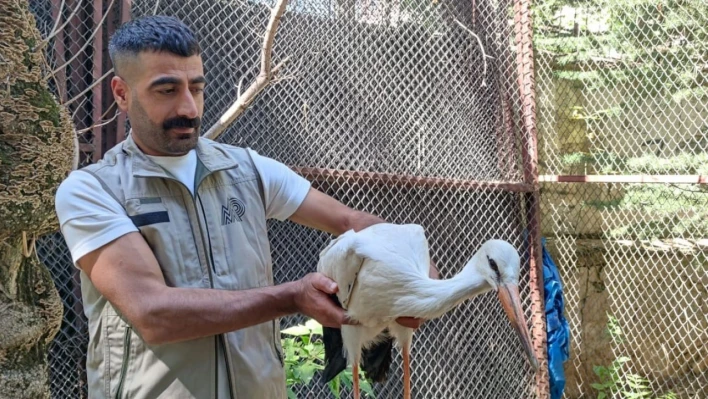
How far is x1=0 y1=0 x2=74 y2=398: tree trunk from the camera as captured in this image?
8.95ft

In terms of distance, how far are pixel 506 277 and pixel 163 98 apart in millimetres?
1478

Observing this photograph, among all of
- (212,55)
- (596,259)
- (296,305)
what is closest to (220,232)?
(296,305)

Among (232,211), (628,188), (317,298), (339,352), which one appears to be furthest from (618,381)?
(232,211)

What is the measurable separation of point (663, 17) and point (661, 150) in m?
1.30

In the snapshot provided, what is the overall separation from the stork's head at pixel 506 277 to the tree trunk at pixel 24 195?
1.78 m

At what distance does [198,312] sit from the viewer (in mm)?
2164

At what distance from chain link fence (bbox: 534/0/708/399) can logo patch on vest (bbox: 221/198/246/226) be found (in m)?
4.15

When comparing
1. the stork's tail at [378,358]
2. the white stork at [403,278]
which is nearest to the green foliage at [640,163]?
the stork's tail at [378,358]

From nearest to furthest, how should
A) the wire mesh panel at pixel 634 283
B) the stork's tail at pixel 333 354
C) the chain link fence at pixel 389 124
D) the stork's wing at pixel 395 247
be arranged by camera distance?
the stork's wing at pixel 395 247, the stork's tail at pixel 333 354, the chain link fence at pixel 389 124, the wire mesh panel at pixel 634 283

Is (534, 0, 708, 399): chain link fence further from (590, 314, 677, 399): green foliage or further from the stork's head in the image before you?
the stork's head

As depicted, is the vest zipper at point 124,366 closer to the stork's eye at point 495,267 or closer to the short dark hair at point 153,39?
the short dark hair at point 153,39

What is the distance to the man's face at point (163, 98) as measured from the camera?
239 centimetres

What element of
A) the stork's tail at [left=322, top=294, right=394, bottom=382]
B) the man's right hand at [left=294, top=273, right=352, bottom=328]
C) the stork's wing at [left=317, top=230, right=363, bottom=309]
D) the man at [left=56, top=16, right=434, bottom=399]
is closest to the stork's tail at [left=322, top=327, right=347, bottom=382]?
the stork's tail at [left=322, top=294, right=394, bottom=382]

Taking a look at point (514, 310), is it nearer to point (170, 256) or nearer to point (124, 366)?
point (170, 256)
